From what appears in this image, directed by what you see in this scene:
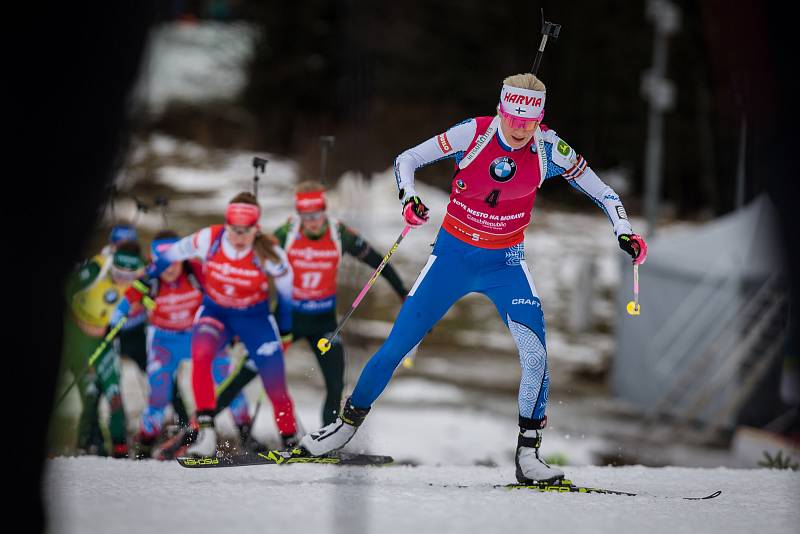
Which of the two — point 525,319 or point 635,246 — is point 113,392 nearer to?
point 525,319

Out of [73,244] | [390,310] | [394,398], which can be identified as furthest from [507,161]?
[390,310]

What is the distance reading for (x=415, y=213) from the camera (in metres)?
3.60

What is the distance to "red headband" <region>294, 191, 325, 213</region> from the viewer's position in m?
5.60

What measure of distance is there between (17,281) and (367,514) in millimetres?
1486

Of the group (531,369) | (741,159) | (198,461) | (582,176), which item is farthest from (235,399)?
(741,159)

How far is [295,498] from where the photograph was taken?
3043 mm

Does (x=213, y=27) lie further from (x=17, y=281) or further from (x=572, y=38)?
(x=17, y=281)

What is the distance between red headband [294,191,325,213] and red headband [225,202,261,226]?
1.88ft

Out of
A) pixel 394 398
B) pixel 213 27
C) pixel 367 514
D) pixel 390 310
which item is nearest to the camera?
pixel 367 514

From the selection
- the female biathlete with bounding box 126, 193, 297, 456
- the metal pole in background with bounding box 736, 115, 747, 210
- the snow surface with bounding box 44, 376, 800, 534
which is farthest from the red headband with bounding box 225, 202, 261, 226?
the metal pole in background with bounding box 736, 115, 747, 210

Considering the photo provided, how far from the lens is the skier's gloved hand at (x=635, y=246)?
3.79 meters

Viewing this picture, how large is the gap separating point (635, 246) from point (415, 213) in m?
0.94

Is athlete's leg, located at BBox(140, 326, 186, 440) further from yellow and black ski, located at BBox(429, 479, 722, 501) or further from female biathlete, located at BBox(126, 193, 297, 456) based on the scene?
yellow and black ski, located at BBox(429, 479, 722, 501)

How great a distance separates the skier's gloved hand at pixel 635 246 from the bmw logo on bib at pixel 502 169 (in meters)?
A: 0.54
